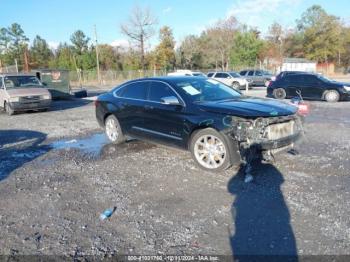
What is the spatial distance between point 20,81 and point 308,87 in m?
13.8

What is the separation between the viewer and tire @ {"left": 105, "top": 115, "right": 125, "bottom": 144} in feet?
26.4

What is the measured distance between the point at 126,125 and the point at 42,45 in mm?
67521

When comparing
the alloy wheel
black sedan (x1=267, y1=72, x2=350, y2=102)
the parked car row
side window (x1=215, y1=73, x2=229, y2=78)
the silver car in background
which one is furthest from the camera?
side window (x1=215, y1=73, x2=229, y2=78)

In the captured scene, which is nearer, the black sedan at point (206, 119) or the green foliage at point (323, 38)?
the black sedan at point (206, 119)

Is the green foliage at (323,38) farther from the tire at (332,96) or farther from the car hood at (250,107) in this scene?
the car hood at (250,107)

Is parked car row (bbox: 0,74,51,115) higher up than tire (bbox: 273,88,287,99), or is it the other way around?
parked car row (bbox: 0,74,51,115)

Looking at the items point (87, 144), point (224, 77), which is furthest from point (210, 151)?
point (224, 77)

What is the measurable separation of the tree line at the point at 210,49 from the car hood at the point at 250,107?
5029cm

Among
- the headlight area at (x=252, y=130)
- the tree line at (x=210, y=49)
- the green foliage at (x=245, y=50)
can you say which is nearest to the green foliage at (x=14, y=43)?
the tree line at (x=210, y=49)

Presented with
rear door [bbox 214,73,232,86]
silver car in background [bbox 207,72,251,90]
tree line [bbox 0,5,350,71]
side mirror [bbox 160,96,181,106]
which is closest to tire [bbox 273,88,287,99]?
silver car in background [bbox 207,72,251,90]

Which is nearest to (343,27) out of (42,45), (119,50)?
(119,50)

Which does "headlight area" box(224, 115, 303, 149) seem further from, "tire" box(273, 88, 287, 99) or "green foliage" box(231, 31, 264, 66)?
"green foliage" box(231, 31, 264, 66)

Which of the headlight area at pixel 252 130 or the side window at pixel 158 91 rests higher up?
the side window at pixel 158 91

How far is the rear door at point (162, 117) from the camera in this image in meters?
6.32
